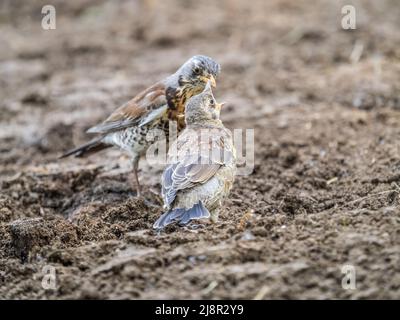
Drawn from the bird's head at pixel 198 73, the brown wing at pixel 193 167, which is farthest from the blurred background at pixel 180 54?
the brown wing at pixel 193 167

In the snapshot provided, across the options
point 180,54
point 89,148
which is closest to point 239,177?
point 89,148

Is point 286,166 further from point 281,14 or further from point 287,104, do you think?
point 281,14

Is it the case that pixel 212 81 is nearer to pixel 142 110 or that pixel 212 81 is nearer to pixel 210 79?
pixel 210 79

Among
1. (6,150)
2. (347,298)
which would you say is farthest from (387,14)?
(347,298)

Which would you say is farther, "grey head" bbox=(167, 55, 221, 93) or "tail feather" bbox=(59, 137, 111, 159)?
"tail feather" bbox=(59, 137, 111, 159)

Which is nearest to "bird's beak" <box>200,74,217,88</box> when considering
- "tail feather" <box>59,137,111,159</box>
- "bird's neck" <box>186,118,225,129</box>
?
"bird's neck" <box>186,118,225,129</box>

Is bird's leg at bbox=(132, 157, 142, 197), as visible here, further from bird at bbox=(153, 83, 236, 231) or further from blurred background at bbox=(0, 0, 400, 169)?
blurred background at bbox=(0, 0, 400, 169)
